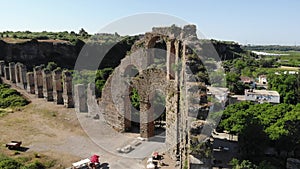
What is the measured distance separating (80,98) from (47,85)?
17.9 ft

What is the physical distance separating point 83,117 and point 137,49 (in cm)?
677

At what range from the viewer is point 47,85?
25.4m

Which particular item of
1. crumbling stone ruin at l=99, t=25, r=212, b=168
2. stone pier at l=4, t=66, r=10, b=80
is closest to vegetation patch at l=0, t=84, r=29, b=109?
stone pier at l=4, t=66, r=10, b=80

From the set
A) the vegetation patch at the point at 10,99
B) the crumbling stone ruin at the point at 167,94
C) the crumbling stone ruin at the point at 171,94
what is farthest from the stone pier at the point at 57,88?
the crumbling stone ruin at the point at 171,94

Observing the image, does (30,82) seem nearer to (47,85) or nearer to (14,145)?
(47,85)

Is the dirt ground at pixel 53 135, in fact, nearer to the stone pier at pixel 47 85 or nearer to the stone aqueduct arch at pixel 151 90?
the stone pier at pixel 47 85

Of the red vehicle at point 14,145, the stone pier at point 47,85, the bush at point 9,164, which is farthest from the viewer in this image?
the stone pier at point 47,85

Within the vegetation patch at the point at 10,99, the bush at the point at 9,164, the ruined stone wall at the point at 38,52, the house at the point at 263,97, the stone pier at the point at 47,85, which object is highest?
the ruined stone wall at the point at 38,52

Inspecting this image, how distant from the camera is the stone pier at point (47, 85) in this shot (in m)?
25.4

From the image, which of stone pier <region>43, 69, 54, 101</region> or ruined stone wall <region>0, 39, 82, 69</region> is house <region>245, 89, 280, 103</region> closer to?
stone pier <region>43, 69, 54, 101</region>

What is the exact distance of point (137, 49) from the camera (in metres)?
17.7

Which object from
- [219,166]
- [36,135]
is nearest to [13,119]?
[36,135]

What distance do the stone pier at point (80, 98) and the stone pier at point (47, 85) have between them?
191 inches

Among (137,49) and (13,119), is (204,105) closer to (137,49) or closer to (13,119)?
(137,49)
